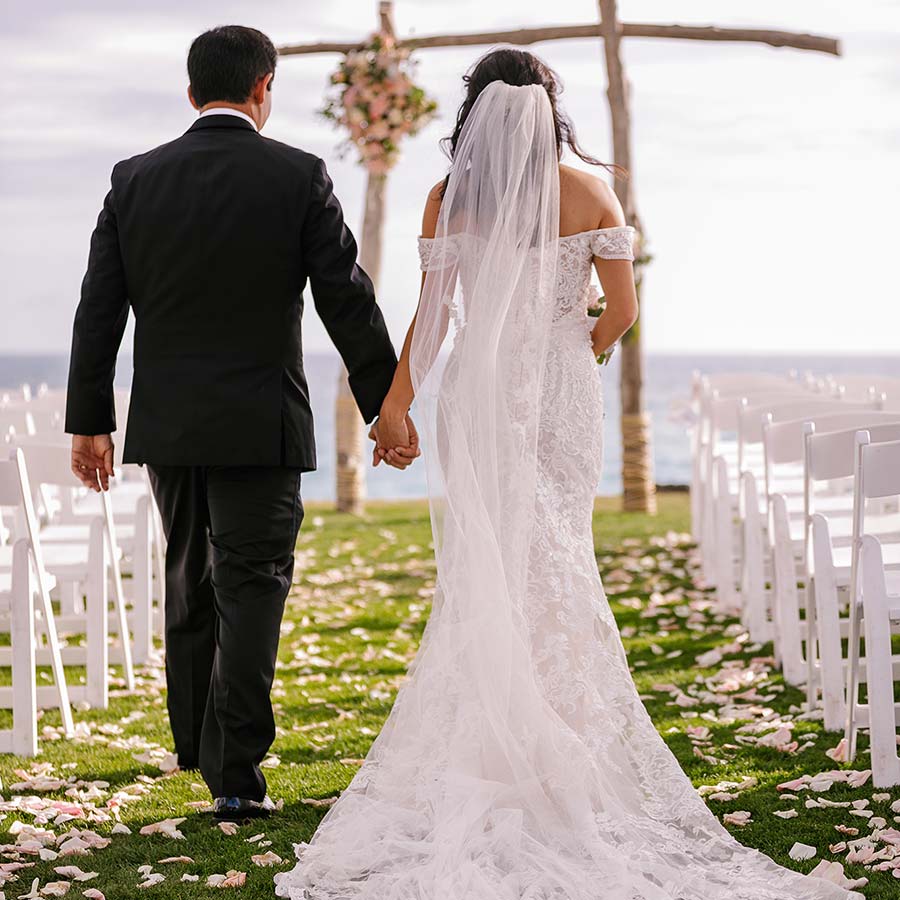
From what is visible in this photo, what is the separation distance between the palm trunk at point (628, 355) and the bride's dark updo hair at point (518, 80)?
656 centimetres

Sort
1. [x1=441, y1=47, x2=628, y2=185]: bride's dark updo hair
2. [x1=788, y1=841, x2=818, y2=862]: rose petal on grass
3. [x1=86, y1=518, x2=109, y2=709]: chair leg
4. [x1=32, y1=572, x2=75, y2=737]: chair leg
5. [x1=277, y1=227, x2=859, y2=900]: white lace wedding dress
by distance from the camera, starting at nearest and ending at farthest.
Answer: [x1=277, y1=227, x2=859, y2=900]: white lace wedding dress, [x1=788, y1=841, x2=818, y2=862]: rose petal on grass, [x1=441, y1=47, x2=628, y2=185]: bride's dark updo hair, [x1=32, y1=572, x2=75, y2=737]: chair leg, [x1=86, y1=518, x2=109, y2=709]: chair leg

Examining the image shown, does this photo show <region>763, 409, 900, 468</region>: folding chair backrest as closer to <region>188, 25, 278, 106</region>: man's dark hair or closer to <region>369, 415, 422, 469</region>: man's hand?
<region>369, 415, 422, 469</region>: man's hand

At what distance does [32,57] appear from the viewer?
25.5 m

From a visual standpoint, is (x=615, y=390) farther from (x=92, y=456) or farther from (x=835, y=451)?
(x=92, y=456)

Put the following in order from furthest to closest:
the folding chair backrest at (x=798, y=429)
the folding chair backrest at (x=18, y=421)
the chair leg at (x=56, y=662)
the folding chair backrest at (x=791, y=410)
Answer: the folding chair backrest at (x=18, y=421), the folding chair backrest at (x=791, y=410), the folding chair backrest at (x=798, y=429), the chair leg at (x=56, y=662)

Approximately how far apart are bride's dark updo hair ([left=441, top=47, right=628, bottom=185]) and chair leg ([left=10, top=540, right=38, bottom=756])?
1.88m

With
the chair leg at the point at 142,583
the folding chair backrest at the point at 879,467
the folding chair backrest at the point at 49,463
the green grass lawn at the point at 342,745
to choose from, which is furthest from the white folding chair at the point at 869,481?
the chair leg at the point at 142,583

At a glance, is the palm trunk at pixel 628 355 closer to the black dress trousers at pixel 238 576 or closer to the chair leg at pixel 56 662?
the chair leg at pixel 56 662

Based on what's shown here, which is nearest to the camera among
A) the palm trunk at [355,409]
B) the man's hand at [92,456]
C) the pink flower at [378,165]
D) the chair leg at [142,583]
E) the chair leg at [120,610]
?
the man's hand at [92,456]

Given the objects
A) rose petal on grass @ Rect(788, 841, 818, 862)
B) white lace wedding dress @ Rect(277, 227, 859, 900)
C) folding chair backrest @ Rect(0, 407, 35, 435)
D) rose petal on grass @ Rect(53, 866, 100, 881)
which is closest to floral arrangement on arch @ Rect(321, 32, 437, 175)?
folding chair backrest @ Rect(0, 407, 35, 435)

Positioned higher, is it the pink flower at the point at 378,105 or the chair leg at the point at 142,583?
the pink flower at the point at 378,105

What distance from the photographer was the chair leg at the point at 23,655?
425cm

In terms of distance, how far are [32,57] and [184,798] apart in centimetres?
2427

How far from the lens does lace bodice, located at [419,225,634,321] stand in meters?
3.48
